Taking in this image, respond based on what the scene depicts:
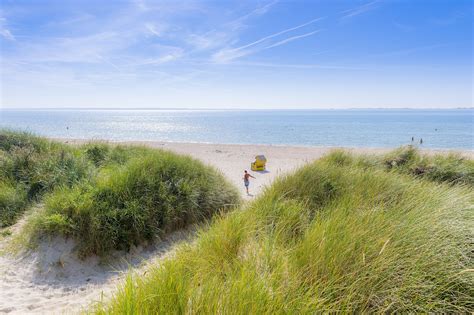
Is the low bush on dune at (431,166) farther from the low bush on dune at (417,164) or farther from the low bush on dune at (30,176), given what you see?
the low bush on dune at (30,176)

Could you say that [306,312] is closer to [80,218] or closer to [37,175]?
[80,218]

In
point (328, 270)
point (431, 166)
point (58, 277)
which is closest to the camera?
point (328, 270)

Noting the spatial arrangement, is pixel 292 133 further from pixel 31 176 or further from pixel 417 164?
pixel 31 176

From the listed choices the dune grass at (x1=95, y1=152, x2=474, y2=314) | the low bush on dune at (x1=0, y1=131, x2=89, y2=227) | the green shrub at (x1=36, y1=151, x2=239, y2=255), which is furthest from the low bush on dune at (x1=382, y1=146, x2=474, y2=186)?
the low bush on dune at (x1=0, y1=131, x2=89, y2=227)

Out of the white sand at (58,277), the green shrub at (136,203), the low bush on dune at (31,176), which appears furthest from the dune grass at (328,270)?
the low bush on dune at (31,176)

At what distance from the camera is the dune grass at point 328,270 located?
213cm

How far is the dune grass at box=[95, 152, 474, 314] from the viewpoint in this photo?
2.13 meters

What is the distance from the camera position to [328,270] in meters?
2.55

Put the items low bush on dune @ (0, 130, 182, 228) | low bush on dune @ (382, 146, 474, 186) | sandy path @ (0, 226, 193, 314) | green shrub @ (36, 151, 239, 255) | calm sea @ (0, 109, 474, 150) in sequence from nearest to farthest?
sandy path @ (0, 226, 193, 314), green shrub @ (36, 151, 239, 255), low bush on dune @ (0, 130, 182, 228), low bush on dune @ (382, 146, 474, 186), calm sea @ (0, 109, 474, 150)

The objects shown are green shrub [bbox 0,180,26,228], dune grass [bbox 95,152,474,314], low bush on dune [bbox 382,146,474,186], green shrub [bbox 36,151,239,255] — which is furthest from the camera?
low bush on dune [bbox 382,146,474,186]

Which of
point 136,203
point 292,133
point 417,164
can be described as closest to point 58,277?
point 136,203

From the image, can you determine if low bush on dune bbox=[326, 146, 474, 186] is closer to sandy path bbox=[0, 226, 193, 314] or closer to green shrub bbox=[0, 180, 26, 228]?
sandy path bbox=[0, 226, 193, 314]

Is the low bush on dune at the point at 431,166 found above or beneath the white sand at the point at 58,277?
above

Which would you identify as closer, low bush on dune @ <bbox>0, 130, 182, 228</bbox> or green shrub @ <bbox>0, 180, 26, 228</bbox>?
green shrub @ <bbox>0, 180, 26, 228</bbox>
